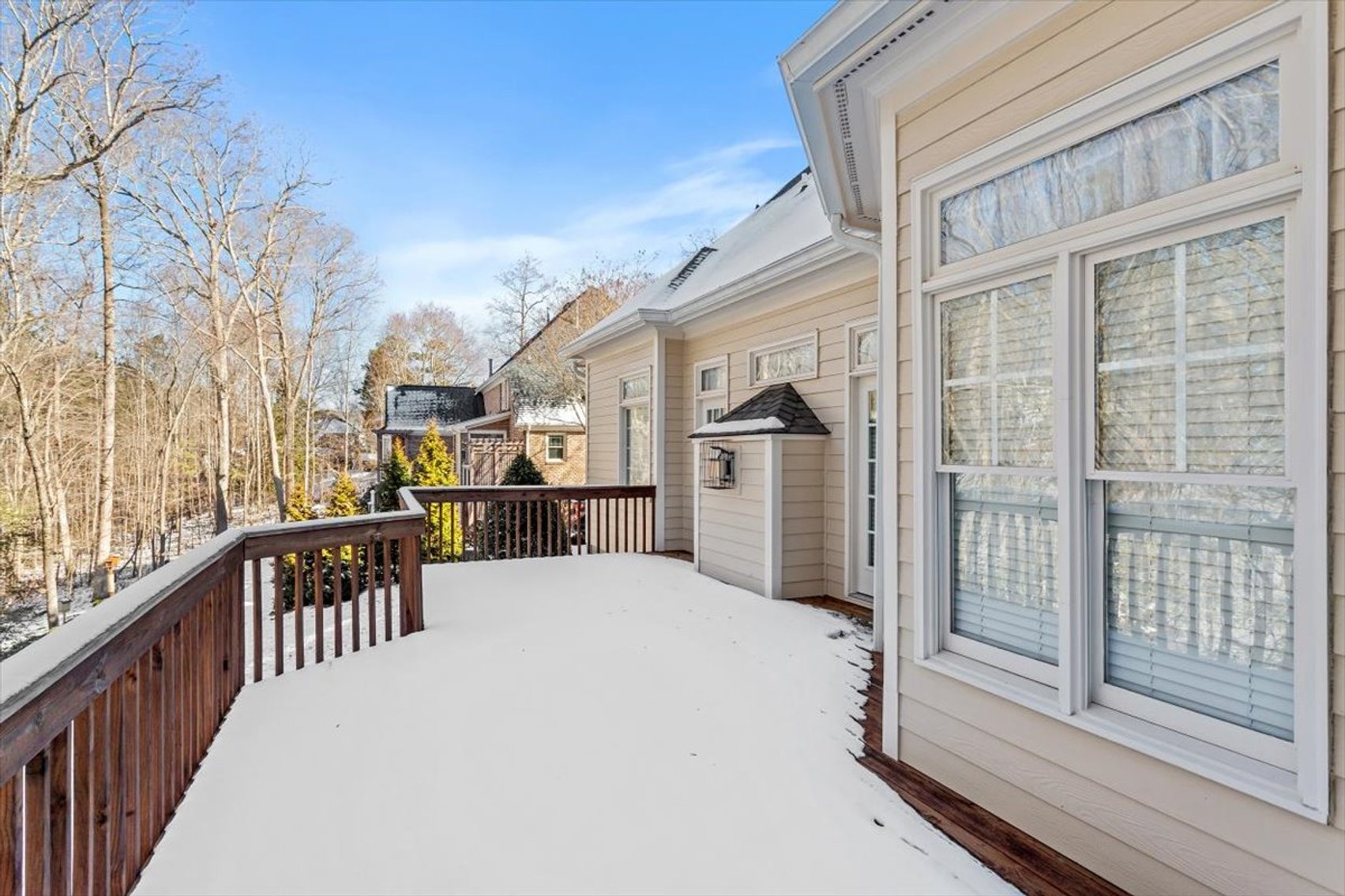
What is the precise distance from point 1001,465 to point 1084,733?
0.87 metres

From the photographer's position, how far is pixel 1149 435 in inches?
71.9

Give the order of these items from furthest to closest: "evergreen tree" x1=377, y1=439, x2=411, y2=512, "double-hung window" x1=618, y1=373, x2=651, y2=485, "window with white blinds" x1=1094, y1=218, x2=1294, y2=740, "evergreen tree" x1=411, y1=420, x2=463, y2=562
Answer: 1. "evergreen tree" x1=377, y1=439, x2=411, y2=512
2. "evergreen tree" x1=411, y1=420, x2=463, y2=562
3. "double-hung window" x1=618, y1=373, x2=651, y2=485
4. "window with white blinds" x1=1094, y1=218, x2=1294, y2=740

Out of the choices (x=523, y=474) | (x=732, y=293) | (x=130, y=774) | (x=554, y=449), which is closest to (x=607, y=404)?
(x=523, y=474)

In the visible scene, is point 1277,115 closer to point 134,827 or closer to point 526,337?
point 134,827

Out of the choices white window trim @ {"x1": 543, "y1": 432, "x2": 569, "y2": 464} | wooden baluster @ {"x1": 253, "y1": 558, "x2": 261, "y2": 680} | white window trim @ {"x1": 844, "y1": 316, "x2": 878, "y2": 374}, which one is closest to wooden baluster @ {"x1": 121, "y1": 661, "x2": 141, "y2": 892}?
wooden baluster @ {"x1": 253, "y1": 558, "x2": 261, "y2": 680}

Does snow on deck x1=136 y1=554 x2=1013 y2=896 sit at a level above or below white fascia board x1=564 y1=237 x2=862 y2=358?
below

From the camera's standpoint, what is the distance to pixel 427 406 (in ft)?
89.7

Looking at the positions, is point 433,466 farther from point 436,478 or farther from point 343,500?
point 343,500

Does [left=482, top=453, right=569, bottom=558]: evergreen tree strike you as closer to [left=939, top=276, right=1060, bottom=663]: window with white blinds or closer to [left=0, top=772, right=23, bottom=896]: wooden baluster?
[left=939, top=276, right=1060, bottom=663]: window with white blinds

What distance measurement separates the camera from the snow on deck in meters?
1.87

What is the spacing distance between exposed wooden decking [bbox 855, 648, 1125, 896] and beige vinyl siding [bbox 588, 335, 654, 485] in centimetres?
639

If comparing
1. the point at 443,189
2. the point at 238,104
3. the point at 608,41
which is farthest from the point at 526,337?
the point at 608,41

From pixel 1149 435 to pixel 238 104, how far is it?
2012 cm

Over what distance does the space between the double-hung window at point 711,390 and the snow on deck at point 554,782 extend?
3561 millimetres
